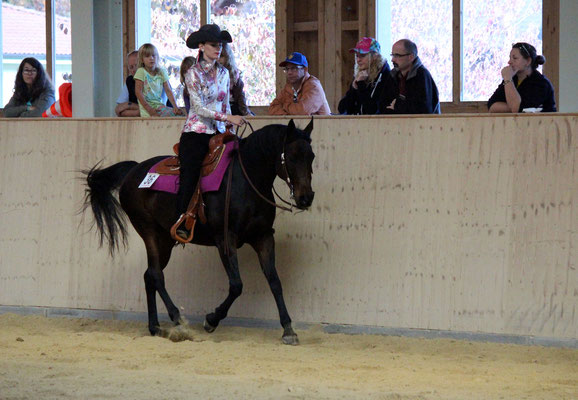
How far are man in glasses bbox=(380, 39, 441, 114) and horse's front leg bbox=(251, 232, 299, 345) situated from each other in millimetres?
1781

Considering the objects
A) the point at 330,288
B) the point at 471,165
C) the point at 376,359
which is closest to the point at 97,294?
the point at 330,288

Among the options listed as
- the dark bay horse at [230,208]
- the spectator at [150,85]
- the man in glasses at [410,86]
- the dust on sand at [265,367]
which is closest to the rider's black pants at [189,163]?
the dark bay horse at [230,208]

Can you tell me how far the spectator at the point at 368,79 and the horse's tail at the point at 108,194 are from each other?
2311 mm

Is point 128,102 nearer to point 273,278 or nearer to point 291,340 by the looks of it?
point 273,278

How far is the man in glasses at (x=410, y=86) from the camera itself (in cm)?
774

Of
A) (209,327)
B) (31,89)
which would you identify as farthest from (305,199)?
(31,89)

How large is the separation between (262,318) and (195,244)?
87 cm

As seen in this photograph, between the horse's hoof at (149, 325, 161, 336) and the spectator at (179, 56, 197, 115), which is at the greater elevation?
the spectator at (179, 56, 197, 115)

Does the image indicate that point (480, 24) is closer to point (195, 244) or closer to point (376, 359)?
point (195, 244)

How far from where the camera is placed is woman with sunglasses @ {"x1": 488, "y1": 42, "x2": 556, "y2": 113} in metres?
7.75

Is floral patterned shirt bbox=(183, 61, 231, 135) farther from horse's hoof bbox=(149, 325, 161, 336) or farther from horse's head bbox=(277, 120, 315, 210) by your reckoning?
horse's hoof bbox=(149, 325, 161, 336)

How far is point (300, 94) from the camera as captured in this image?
8930 mm

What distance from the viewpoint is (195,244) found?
7742 millimetres

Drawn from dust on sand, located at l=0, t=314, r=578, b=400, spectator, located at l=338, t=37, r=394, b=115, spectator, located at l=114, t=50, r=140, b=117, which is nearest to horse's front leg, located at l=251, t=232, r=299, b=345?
dust on sand, located at l=0, t=314, r=578, b=400
